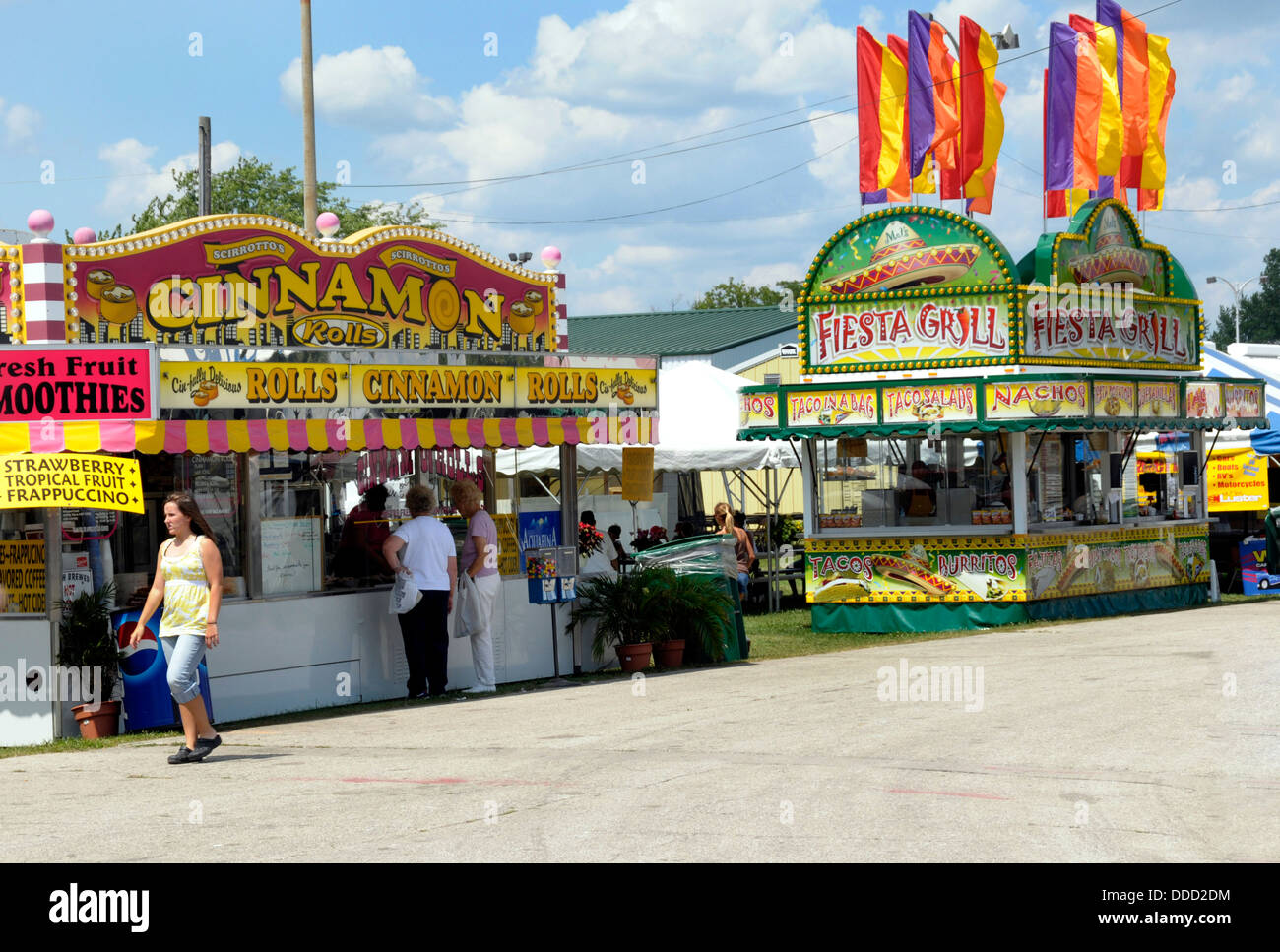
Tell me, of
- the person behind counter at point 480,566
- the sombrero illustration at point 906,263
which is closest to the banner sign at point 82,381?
the person behind counter at point 480,566

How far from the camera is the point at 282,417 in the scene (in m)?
12.6

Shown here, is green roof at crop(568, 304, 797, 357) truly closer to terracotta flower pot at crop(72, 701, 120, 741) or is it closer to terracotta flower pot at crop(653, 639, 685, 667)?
terracotta flower pot at crop(653, 639, 685, 667)

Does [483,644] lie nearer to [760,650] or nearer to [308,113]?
[760,650]

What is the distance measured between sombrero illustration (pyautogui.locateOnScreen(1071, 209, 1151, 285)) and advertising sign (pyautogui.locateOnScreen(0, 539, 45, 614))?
13.8 metres

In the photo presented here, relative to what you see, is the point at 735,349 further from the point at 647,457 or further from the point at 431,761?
the point at 431,761

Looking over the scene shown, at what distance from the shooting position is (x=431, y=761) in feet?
34.1

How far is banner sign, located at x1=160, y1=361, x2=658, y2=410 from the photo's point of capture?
12.0m

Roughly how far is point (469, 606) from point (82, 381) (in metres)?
4.09

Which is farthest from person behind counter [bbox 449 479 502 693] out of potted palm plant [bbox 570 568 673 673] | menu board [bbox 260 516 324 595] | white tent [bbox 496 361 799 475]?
white tent [bbox 496 361 799 475]

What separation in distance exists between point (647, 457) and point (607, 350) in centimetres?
3534

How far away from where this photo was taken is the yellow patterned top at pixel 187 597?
10.5 m

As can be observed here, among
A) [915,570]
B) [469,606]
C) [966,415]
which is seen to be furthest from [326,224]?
[915,570]

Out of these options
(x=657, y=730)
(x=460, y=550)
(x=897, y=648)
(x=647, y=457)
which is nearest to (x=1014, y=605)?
(x=897, y=648)

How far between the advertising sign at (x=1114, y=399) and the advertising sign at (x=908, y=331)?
1417 mm
